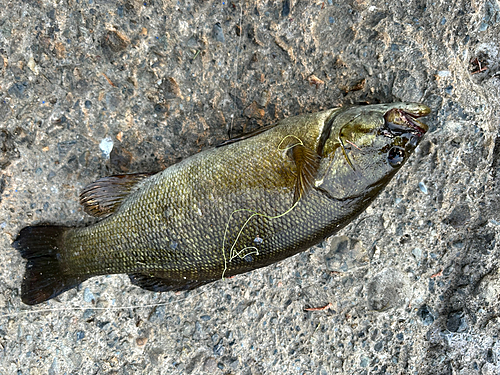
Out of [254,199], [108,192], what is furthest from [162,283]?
[254,199]

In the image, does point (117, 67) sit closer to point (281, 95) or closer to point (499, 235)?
point (281, 95)

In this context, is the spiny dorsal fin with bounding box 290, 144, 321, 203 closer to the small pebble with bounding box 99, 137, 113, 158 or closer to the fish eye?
the fish eye

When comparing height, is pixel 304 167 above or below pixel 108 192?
above

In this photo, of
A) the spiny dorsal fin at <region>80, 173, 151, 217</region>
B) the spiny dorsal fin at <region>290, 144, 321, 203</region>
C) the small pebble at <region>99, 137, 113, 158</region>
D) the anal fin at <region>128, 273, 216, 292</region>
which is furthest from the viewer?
the small pebble at <region>99, 137, 113, 158</region>

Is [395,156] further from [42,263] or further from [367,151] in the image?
[42,263]

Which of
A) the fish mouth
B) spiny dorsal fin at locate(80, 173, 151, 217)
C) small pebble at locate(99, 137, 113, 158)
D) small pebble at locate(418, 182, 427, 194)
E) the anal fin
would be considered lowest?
the anal fin

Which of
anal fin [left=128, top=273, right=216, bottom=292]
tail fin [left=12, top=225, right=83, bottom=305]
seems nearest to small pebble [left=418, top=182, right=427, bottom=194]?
anal fin [left=128, top=273, right=216, bottom=292]

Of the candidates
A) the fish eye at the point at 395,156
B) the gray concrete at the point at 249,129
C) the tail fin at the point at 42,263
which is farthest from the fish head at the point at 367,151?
the tail fin at the point at 42,263

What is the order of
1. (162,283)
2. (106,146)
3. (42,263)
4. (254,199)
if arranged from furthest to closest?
(106,146) < (42,263) < (162,283) < (254,199)
